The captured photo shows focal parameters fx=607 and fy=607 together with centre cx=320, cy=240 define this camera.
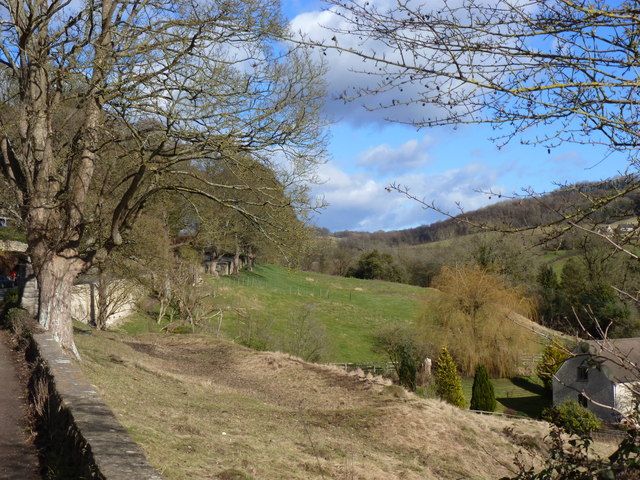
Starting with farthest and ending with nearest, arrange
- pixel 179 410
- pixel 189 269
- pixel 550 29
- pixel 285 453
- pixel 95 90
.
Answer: pixel 189 269 → pixel 95 90 → pixel 179 410 → pixel 285 453 → pixel 550 29

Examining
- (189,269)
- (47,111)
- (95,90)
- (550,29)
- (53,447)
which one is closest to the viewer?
(550,29)

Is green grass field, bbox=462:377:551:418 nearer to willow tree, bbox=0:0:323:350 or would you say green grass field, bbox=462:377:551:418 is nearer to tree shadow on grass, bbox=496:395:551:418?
tree shadow on grass, bbox=496:395:551:418

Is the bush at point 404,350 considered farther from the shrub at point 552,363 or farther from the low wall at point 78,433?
the shrub at point 552,363

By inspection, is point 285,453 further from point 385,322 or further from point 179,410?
point 385,322

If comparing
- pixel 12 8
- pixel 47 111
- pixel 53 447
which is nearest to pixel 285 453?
pixel 53 447

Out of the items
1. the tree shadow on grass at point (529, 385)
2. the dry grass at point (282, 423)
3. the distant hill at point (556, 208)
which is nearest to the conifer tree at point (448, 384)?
the dry grass at point (282, 423)

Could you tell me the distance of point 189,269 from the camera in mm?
→ 28719

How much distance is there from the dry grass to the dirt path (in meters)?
1.03

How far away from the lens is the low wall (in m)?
4.30

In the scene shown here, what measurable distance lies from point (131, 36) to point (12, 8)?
8.35 ft

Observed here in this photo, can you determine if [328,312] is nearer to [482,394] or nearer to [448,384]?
[448,384]

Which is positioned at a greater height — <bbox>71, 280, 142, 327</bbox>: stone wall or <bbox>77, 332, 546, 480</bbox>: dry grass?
<bbox>71, 280, 142, 327</bbox>: stone wall

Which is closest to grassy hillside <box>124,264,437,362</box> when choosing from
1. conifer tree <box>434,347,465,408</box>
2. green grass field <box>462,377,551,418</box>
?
conifer tree <box>434,347,465,408</box>

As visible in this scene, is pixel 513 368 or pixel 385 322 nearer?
pixel 513 368
